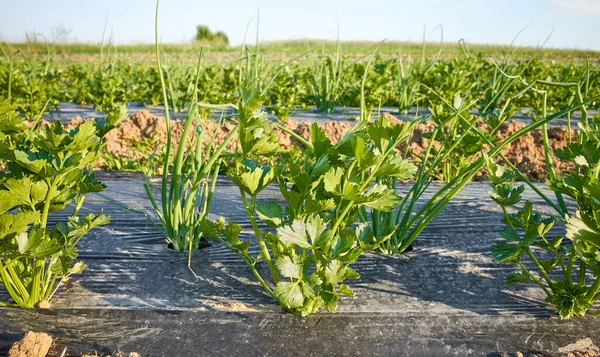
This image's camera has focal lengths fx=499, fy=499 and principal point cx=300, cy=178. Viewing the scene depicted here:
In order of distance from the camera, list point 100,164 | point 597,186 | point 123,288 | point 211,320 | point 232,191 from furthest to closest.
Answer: point 100,164, point 232,191, point 123,288, point 211,320, point 597,186

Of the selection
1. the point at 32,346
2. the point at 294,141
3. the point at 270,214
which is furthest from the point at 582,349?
the point at 294,141

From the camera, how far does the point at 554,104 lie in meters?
4.59

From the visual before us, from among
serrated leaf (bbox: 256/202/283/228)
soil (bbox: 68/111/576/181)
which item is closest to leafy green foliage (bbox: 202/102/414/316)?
serrated leaf (bbox: 256/202/283/228)

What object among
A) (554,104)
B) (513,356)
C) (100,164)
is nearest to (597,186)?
(513,356)

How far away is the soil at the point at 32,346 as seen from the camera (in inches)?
43.8

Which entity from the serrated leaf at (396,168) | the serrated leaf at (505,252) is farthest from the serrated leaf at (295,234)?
the serrated leaf at (505,252)

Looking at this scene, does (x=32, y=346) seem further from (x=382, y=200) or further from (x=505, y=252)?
(x=505, y=252)

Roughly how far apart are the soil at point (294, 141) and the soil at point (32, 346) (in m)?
1.97

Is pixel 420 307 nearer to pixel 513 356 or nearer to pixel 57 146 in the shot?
pixel 513 356

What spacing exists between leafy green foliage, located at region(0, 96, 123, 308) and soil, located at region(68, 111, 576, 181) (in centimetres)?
175

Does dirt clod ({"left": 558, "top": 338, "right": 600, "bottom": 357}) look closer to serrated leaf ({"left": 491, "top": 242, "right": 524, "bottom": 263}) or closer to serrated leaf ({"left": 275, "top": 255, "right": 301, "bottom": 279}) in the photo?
serrated leaf ({"left": 491, "top": 242, "right": 524, "bottom": 263})

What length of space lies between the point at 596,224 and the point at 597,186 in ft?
0.31

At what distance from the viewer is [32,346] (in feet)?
3.70

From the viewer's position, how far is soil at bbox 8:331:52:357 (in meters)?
1.11
